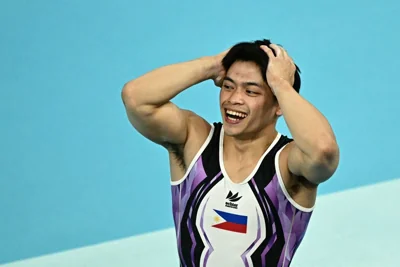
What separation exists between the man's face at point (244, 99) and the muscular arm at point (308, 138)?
3.2 inches

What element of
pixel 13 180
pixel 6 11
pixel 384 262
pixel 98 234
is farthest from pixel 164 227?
pixel 6 11

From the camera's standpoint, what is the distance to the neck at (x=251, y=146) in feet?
8.19

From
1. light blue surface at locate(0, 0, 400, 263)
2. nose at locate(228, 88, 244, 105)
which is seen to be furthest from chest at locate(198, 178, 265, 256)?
light blue surface at locate(0, 0, 400, 263)

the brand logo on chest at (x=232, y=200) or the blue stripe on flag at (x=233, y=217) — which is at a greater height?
the brand logo on chest at (x=232, y=200)

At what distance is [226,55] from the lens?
249 cm

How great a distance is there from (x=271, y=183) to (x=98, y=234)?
1745 mm

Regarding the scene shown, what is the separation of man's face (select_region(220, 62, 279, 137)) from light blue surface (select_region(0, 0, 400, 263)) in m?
1.73

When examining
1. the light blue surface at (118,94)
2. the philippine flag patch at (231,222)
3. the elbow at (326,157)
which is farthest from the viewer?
the light blue surface at (118,94)

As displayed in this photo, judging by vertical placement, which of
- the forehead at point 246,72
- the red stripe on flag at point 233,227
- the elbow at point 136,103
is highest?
the forehead at point 246,72

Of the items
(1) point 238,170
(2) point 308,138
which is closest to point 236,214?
(1) point 238,170

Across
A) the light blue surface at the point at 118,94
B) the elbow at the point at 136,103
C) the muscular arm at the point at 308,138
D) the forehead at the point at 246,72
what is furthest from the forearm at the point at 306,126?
the light blue surface at the point at 118,94

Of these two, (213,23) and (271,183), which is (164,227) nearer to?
(213,23)

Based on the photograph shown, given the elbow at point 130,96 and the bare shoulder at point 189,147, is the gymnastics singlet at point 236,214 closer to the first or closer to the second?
the bare shoulder at point 189,147

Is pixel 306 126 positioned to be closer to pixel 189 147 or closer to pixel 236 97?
pixel 236 97
